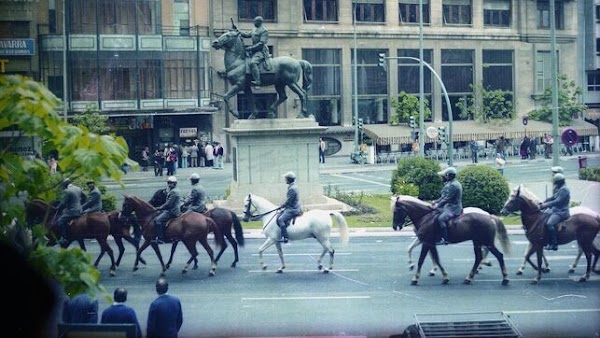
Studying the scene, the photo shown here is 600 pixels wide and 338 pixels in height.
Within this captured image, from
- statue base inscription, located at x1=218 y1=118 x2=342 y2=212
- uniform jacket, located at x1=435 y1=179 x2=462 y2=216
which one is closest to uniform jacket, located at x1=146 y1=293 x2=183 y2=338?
uniform jacket, located at x1=435 y1=179 x2=462 y2=216

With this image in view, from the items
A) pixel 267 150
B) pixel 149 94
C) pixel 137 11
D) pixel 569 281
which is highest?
pixel 137 11

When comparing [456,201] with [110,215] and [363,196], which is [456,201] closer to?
[110,215]

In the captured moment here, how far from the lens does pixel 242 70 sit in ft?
93.1

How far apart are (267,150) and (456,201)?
420 inches

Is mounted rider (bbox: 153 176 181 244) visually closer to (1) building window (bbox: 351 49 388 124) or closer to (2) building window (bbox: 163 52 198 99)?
(2) building window (bbox: 163 52 198 99)

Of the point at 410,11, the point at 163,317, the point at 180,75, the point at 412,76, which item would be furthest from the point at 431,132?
the point at 163,317

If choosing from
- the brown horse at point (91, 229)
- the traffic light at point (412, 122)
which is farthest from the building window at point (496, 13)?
the brown horse at point (91, 229)

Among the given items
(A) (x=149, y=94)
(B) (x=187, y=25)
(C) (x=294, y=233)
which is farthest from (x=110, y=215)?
(B) (x=187, y=25)

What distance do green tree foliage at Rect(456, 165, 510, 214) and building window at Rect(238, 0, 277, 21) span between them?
14.1 m

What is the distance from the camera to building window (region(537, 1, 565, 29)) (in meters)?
32.1

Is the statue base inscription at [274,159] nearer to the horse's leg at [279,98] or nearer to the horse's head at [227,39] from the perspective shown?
the horse's leg at [279,98]

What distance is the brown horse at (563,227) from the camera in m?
19.2

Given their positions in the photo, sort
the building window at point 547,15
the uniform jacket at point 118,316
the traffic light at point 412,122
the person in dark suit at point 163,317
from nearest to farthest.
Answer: the uniform jacket at point 118,316, the person in dark suit at point 163,317, the traffic light at point 412,122, the building window at point 547,15

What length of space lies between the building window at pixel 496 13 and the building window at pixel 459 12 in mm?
762
